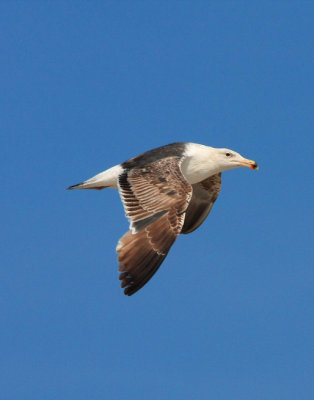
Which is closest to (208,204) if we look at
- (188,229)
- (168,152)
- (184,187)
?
(188,229)

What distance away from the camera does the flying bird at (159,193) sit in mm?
14586

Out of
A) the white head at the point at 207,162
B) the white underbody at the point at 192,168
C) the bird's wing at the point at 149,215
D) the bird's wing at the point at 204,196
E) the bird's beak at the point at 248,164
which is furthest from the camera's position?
the bird's wing at the point at 204,196

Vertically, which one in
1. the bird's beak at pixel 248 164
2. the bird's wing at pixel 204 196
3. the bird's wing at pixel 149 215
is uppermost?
the bird's beak at pixel 248 164

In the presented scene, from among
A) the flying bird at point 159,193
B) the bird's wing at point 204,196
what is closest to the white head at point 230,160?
the flying bird at point 159,193

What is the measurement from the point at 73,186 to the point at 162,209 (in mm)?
3462

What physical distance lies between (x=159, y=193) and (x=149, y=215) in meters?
0.79

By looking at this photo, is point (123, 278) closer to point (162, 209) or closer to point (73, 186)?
point (162, 209)

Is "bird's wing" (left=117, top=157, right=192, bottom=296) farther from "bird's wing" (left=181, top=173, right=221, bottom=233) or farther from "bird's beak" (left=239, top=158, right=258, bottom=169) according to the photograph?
"bird's wing" (left=181, top=173, right=221, bottom=233)

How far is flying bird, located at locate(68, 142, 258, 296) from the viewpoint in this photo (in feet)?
47.9

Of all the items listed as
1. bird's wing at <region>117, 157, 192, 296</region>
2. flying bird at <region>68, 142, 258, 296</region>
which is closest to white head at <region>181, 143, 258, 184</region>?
flying bird at <region>68, 142, 258, 296</region>

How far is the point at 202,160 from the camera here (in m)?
18.8

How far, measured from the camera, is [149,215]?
15617 millimetres

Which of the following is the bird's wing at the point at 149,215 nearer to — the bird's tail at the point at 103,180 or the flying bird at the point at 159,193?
the flying bird at the point at 159,193

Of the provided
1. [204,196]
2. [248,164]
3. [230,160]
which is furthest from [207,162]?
[204,196]
